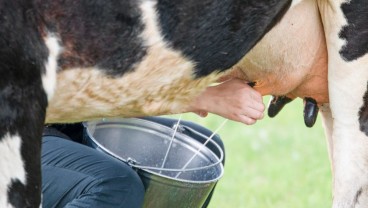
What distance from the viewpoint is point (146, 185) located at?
12.2 ft

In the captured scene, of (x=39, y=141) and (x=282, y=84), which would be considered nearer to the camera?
(x=39, y=141)

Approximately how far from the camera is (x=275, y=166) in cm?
711

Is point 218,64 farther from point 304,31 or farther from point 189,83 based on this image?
point 304,31

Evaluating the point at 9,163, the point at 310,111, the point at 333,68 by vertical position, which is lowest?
the point at 310,111

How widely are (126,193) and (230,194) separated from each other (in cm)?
282

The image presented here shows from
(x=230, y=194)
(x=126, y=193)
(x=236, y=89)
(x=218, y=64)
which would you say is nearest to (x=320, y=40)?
(x=236, y=89)

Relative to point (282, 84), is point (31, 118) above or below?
above

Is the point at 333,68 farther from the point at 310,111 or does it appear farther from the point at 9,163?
the point at 9,163

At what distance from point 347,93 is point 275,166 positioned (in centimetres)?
347

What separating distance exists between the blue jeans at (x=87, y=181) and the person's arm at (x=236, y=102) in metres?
0.34

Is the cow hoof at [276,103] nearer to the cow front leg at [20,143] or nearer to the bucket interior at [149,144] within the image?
the bucket interior at [149,144]

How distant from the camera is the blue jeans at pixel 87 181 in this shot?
12.0 feet

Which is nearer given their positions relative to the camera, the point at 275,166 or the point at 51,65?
the point at 51,65

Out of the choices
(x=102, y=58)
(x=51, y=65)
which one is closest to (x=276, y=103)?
(x=102, y=58)
